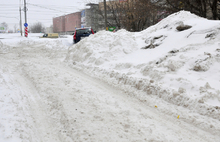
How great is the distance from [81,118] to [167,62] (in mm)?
3852

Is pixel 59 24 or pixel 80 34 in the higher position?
pixel 59 24

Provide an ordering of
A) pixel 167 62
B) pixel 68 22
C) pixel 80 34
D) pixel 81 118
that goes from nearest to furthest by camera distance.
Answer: pixel 81 118
pixel 167 62
pixel 80 34
pixel 68 22

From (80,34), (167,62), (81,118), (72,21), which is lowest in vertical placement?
(81,118)

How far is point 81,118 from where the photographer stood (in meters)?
3.60

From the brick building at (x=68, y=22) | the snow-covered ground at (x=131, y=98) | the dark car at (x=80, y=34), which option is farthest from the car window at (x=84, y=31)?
the brick building at (x=68, y=22)

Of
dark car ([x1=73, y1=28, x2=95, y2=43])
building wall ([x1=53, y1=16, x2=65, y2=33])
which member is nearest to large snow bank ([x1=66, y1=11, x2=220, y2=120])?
dark car ([x1=73, y1=28, x2=95, y2=43])

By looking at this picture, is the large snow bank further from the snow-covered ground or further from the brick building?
the brick building

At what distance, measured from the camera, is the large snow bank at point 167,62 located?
442 cm

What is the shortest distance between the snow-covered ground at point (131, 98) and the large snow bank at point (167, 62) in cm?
2

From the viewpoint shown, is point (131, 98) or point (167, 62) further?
point (167, 62)

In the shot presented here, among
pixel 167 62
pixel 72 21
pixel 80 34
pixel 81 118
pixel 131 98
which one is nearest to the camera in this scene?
pixel 81 118

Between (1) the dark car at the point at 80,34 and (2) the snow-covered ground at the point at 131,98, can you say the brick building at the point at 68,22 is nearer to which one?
(1) the dark car at the point at 80,34

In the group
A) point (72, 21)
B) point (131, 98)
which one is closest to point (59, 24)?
point (72, 21)

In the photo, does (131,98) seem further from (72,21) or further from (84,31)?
(72,21)
